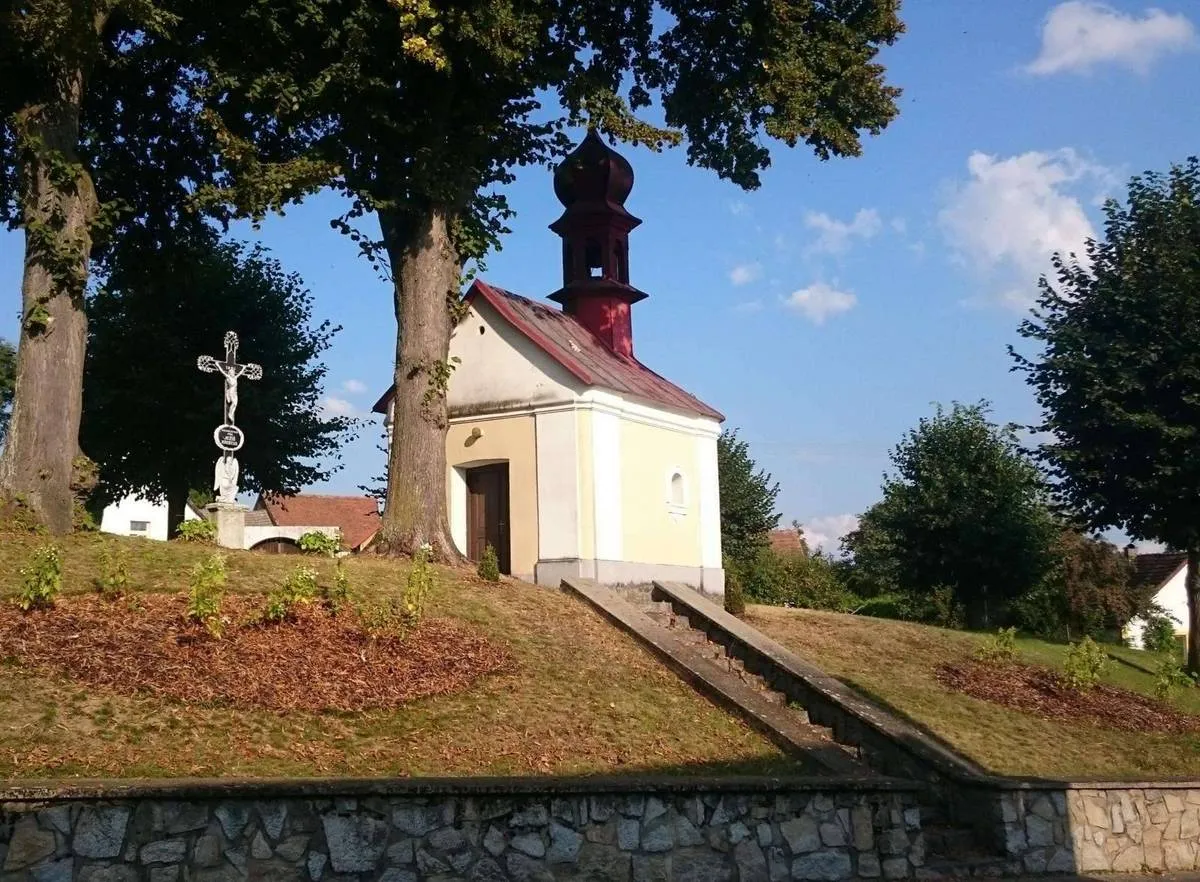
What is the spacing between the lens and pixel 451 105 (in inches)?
714

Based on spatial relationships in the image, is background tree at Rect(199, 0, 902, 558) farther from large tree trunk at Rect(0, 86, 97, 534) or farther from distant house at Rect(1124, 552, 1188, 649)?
distant house at Rect(1124, 552, 1188, 649)

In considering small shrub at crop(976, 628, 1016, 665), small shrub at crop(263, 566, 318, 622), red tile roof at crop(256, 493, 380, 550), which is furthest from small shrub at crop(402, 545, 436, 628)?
red tile roof at crop(256, 493, 380, 550)

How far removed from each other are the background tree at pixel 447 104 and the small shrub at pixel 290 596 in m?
5.43

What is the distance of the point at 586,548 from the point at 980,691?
640cm

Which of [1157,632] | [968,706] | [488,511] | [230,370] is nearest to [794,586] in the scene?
[1157,632]

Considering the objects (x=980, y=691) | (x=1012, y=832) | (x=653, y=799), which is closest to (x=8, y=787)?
(x=653, y=799)

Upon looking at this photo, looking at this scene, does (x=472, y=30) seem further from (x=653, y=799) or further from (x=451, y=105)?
(x=653, y=799)

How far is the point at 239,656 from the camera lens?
35.0ft

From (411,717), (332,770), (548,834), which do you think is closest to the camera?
(548,834)

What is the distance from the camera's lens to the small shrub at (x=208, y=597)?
1088cm

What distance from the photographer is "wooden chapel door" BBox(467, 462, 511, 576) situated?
66.3 ft

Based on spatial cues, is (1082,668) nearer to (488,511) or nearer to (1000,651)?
(1000,651)

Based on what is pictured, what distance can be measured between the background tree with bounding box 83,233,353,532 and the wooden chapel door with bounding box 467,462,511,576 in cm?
849

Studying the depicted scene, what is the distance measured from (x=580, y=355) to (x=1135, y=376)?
34.3 feet
